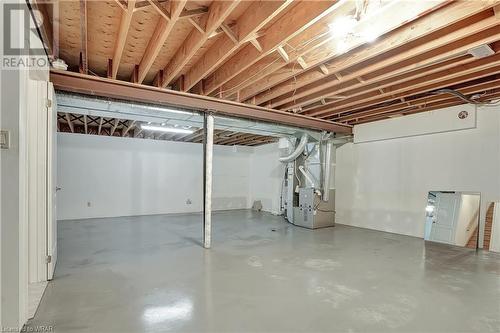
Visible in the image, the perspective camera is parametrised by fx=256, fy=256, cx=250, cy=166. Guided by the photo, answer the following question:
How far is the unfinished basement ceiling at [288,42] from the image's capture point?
207 cm

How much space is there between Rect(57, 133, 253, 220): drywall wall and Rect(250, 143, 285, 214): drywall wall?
0.65m

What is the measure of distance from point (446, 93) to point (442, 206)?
211cm

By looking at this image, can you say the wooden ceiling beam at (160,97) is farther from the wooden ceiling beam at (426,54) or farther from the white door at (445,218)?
the white door at (445,218)

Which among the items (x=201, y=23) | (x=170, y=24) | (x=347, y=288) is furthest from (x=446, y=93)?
(x=170, y=24)

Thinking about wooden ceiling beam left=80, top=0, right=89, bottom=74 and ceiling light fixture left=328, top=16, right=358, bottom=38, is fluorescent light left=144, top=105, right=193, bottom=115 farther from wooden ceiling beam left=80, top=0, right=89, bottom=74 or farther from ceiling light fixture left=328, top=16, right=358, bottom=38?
ceiling light fixture left=328, top=16, right=358, bottom=38

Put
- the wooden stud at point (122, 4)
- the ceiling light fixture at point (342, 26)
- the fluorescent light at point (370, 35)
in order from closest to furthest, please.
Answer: the wooden stud at point (122, 4) < the ceiling light fixture at point (342, 26) < the fluorescent light at point (370, 35)

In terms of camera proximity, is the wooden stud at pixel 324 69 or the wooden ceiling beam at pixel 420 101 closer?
the wooden stud at pixel 324 69

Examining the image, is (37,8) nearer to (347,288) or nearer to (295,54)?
(295,54)

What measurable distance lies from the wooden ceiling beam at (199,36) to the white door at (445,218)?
→ 501cm

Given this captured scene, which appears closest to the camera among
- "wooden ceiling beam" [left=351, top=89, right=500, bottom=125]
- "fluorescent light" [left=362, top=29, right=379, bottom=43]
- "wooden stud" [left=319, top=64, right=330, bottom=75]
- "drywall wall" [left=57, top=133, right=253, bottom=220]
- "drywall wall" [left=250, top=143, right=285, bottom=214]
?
"fluorescent light" [left=362, top=29, right=379, bottom=43]

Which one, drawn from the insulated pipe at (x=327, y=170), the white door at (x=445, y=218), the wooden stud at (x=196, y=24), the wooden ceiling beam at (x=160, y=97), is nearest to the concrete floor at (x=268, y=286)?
the white door at (x=445, y=218)

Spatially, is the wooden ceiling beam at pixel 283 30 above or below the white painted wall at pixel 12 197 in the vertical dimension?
above

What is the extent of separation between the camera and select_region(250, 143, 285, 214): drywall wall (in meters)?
8.29

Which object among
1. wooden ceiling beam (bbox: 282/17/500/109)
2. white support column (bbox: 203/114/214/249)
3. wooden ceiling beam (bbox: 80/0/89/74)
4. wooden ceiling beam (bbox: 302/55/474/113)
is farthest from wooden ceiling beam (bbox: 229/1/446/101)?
wooden ceiling beam (bbox: 80/0/89/74)
